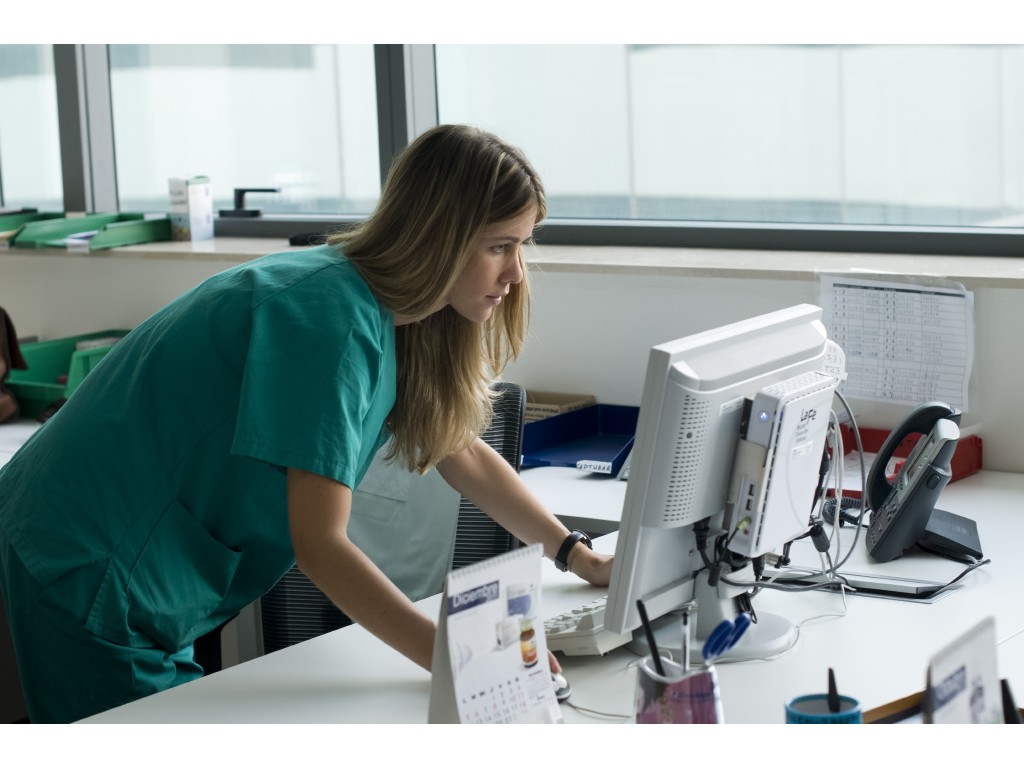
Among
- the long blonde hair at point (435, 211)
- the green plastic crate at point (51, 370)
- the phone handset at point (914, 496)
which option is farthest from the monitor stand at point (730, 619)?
the green plastic crate at point (51, 370)

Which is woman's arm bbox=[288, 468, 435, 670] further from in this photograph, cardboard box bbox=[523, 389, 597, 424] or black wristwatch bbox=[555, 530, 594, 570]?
cardboard box bbox=[523, 389, 597, 424]

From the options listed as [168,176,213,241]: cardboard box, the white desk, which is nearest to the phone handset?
the white desk

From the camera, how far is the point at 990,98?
2566 mm

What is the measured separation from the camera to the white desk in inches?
54.0

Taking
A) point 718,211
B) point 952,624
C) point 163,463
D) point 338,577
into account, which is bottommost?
point 952,624

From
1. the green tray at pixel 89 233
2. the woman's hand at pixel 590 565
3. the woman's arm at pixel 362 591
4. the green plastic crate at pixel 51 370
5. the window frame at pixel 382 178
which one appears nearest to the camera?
the woman's arm at pixel 362 591

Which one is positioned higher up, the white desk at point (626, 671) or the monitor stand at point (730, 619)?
Result: the monitor stand at point (730, 619)

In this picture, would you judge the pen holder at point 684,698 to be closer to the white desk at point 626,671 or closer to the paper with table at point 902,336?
the white desk at point 626,671

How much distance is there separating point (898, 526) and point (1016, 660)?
431 millimetres

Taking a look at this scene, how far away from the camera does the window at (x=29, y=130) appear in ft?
12.8

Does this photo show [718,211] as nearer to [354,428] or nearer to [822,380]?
[822,380]

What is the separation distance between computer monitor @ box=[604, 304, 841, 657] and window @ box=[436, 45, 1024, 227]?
1284mm
